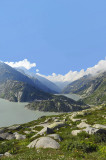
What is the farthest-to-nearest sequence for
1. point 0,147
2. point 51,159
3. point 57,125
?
point 57,125 → point 0,147 → point 51,159

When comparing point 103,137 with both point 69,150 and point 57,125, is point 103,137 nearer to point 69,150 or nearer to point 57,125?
point 69,150

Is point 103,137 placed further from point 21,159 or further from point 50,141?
point 21,159

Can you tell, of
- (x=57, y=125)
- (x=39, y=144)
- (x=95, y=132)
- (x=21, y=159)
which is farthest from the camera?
(x=57, y=125)

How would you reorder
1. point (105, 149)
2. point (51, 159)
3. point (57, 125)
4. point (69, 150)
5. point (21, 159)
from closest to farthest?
point (51, 159) → point (21, 159) → point (105, 149) → point (69, 150) → point (57, 125)

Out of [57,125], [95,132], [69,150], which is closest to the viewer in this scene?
[69,150]

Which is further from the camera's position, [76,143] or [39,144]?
[39,144]

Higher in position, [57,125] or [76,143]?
[76,143]

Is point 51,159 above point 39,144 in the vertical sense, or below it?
above

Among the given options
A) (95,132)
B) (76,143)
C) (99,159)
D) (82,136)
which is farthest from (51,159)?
(95,132)

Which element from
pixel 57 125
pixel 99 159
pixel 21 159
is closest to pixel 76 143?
pixel 99 159
